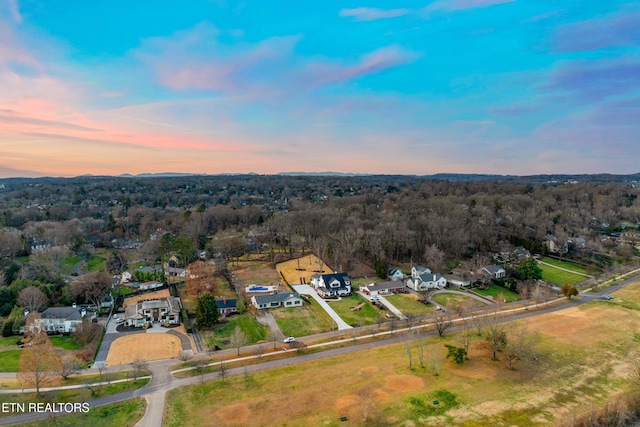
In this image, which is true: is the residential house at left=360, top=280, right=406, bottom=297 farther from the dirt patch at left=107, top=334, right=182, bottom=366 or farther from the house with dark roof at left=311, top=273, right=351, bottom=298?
the dirt patch at left=107, top=334, right=182, bottom=366

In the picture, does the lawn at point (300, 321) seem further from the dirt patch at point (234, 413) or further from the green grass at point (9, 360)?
the green grass at point (9, 360)

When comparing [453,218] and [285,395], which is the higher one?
[453,218]

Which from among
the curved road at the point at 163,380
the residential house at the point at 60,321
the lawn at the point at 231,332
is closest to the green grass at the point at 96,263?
the residential house at the point at 60,321

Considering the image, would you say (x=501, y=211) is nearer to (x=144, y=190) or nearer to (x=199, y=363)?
(x=199, y=363)

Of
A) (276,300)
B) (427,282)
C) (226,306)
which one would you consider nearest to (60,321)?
(226,306)

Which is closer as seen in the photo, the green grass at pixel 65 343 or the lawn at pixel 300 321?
the green grass at pixel 65 343

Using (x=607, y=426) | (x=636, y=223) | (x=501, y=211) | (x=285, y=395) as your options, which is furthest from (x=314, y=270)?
(x=636, y=223)

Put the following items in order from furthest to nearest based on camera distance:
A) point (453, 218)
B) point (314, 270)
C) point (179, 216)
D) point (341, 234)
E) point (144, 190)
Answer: point (144, 190)
point (179, 216)
point (453, 218)
point (341, 234)
point (314, 270)
